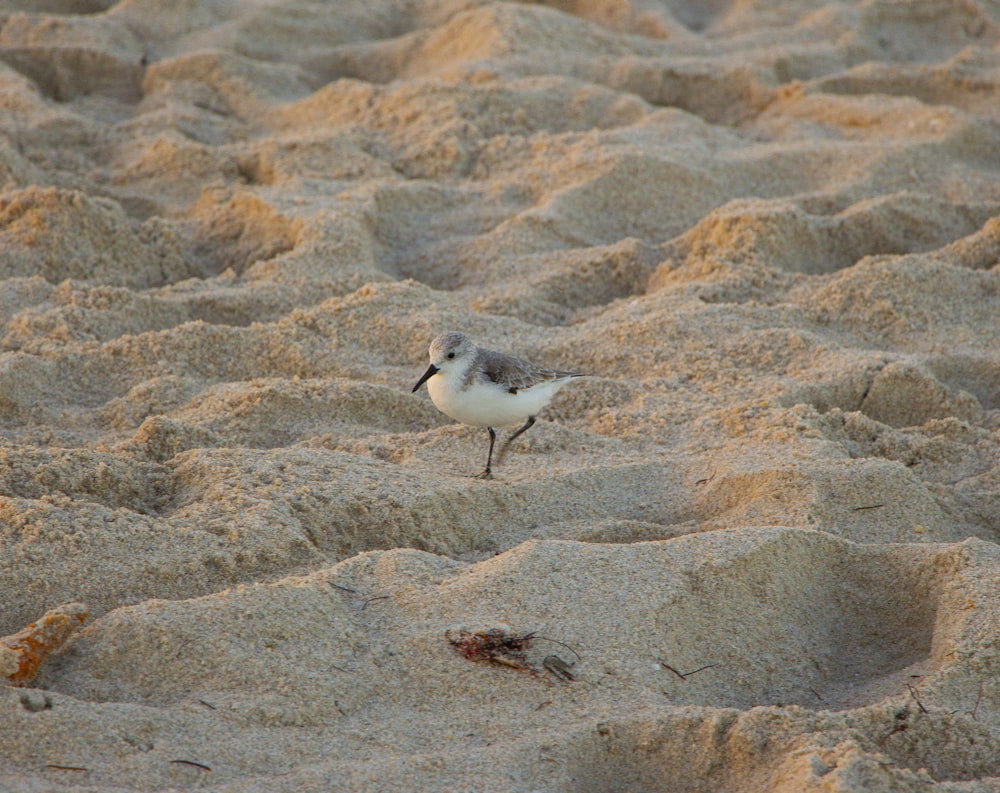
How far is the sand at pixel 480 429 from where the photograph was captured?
238 centimetres

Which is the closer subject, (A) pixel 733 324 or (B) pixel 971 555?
(B) pixel 971 555

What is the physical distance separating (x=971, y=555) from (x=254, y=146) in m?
4.31

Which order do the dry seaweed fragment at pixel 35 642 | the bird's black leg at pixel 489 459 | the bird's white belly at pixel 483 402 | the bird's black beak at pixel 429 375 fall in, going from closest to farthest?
the dry seaweed fragment at pixel 35 642 < the bird's black leg at pixel 489 459 < the bird's white belly at pixel 483 402 < the bird's black beak at pixel 429 375

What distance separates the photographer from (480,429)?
4.04m

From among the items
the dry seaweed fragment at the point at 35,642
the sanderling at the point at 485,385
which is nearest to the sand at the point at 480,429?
the dry seaweed fragment at the point at 35,642

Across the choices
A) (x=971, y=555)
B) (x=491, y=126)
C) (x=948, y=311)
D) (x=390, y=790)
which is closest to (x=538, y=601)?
(x=390, y=790)

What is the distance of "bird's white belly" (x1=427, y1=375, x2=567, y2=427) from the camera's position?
3.67m

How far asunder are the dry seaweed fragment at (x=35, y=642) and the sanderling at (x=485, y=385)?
1399 mm

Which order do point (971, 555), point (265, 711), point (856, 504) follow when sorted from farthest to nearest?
point (856, 504)
point (971, 555)
point (265, 711)

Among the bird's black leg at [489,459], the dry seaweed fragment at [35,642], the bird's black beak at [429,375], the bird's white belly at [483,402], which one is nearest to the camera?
the dry seaweed fragment at [35,642]

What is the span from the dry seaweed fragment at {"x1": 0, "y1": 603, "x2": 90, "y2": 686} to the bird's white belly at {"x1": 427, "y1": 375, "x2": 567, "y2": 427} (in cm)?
147

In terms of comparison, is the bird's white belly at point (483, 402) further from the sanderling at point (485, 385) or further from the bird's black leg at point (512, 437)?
the bird's black leg at point (512, 437)

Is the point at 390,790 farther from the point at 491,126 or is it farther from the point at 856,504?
the point at 491,126

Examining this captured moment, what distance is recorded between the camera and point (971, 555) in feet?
9.64
